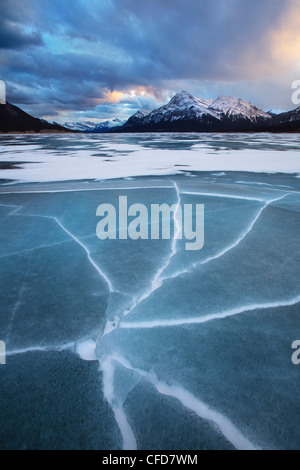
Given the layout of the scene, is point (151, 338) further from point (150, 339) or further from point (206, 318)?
point (206, 318)

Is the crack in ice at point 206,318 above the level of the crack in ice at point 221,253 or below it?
below

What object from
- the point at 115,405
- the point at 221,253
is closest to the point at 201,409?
the point at 115,405

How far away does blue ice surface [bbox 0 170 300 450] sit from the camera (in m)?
1.09

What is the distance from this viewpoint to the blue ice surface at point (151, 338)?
42.8 inches

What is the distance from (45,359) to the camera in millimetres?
1372

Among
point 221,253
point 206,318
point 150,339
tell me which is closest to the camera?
point 150,339

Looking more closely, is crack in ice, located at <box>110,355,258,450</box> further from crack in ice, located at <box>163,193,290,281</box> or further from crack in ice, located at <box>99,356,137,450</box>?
crack in ice, located at <box>163,193,290,281</box>

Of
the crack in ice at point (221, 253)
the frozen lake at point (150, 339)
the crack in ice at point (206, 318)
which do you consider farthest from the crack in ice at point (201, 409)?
the crack in ice at point (221, 253)

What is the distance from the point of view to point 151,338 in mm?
1500

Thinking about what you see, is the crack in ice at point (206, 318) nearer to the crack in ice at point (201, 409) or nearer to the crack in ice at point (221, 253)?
the crack in ice at point (201, 409)

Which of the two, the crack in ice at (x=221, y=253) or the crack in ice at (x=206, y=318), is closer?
the crack in ice at (x=206, y=318)

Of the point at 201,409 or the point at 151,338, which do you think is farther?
the point at 151,338

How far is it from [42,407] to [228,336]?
100 centimetres

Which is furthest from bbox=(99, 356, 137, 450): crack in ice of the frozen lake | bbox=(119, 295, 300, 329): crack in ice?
bbox=(119, 295, 300, 329): crack in ice
